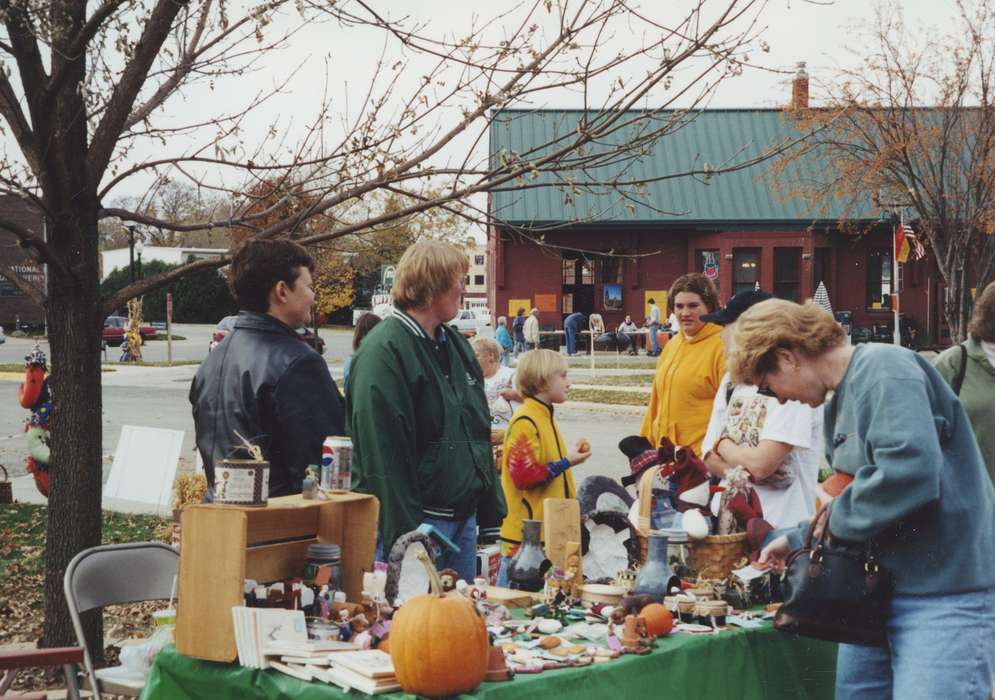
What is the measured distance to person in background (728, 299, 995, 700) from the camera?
2883 mm

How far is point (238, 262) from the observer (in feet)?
13.8

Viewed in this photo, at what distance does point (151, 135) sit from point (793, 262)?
114ft

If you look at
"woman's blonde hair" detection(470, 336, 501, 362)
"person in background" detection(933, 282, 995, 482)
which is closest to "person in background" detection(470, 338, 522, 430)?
"woman's blonde hair" detection(470, 336, 501, 362)

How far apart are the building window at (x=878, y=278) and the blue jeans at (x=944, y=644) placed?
37872 millimetres

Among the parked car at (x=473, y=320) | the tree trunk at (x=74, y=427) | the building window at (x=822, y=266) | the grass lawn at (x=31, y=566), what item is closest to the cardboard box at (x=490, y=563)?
the tree trunk at (x=74, y=427)

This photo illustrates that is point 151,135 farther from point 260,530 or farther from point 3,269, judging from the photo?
point 260,530

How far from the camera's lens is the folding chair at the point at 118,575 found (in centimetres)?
448

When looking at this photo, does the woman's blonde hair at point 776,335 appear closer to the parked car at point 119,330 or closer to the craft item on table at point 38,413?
the craft item on table at point 38,413

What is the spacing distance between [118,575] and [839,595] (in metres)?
2.91

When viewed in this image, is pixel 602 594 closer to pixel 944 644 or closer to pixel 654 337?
pixel 944 644

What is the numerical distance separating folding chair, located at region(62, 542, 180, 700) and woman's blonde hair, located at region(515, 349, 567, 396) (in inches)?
74.4

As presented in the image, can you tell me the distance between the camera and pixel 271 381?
155 inches

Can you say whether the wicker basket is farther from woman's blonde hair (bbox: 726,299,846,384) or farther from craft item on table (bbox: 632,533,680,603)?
woman's blonde hair (bbox: 726,299,846,384)

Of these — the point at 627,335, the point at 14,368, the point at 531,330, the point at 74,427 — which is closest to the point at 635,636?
the point at 74,427
